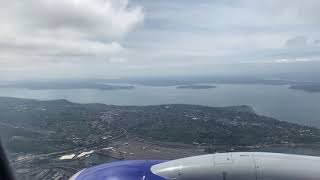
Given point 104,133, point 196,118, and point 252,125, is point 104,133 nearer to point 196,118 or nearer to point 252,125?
point 196,118

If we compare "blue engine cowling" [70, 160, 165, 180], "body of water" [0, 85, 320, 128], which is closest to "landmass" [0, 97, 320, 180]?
"blue engine cowling" [70, 160, 165, 180]

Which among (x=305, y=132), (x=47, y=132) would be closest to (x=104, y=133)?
(x=47, y=132)

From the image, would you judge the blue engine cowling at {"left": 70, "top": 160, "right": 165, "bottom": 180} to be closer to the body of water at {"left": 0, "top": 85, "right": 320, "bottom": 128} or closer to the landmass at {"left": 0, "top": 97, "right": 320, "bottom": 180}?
the landmass at {"left": 0, "top": 97, "right": 320, "bottom": 180}

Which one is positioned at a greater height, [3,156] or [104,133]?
[3,156]

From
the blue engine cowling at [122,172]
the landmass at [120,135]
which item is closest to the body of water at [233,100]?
the landmass at [120,135]

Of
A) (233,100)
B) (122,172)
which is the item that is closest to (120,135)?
(122,172)

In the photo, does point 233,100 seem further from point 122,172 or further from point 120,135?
point 122,172
